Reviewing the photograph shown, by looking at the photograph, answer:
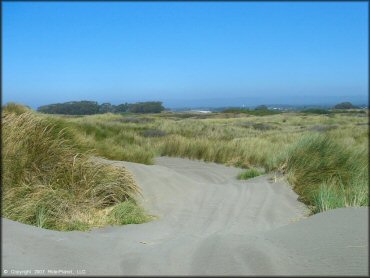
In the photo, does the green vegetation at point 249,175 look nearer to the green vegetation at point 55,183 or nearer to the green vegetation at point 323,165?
the green vegetation at point 323,165

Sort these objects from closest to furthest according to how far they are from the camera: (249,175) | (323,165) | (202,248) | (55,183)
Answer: (202,248) → (55,183) → (323,165) → (249,175)

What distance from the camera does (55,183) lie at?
7738 millimetres

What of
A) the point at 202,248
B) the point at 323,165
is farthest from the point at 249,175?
the point at 202,248

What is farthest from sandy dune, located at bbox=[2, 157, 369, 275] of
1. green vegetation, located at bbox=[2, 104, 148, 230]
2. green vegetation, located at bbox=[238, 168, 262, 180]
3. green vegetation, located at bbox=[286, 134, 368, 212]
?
green vegetation, located at bbox=[238, 168, 262, 180]

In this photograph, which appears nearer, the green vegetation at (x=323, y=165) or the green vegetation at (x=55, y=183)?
the green vegetation at (x=55, y=183)

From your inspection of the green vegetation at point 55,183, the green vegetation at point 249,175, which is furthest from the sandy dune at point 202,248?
the green vegetation at point 249,175

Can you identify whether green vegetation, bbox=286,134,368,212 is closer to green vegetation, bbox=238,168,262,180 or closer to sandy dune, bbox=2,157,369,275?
green vegetation, bbox=238,168,262,180

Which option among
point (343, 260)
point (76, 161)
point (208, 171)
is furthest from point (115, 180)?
point (208, 171)

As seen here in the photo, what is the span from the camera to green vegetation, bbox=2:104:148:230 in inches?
267

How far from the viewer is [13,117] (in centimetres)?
922

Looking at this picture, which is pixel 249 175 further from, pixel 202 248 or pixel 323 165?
pixel 202 248

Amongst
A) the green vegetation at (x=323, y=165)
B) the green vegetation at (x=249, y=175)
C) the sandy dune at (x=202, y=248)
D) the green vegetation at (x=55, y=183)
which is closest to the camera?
the sandy dune at (x=202, y=248)

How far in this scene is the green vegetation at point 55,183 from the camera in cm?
677

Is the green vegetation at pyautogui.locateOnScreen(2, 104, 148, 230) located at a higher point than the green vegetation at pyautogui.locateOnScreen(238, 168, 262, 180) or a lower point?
higher
